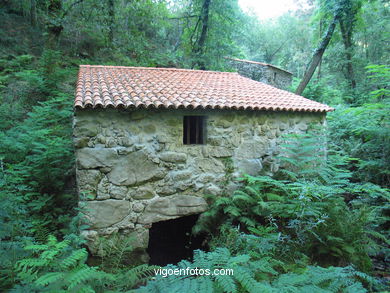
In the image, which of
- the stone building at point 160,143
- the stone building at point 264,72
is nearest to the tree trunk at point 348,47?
the stone building at point 264,72

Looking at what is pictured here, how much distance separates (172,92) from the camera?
512 cm

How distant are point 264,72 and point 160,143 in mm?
11227

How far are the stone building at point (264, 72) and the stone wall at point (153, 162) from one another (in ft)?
30.9

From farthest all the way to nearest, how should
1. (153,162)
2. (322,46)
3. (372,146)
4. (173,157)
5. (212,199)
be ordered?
(322,46), (372,146), (212,199), (173,157), (153,162)

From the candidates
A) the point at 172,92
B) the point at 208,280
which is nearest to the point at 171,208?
the point at 172,92

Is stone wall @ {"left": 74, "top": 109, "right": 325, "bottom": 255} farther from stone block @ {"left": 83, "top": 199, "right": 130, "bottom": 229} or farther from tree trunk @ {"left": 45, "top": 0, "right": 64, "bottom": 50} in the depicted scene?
tree trunk @ {"left": 45, "top": 0, "right": 64, "bottom": 50}

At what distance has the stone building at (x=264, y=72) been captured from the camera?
14.2m

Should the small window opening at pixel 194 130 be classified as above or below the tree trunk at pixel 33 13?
below

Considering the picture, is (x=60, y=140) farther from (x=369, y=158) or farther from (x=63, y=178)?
(x=369, y=158)

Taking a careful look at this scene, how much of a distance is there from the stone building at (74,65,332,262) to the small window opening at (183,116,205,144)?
0.02 m

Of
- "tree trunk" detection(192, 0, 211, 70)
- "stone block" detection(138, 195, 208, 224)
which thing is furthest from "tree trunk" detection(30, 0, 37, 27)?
"stone block" detection(138, 195, 208, 224)

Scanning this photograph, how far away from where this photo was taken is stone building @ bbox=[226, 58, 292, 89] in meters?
14.2

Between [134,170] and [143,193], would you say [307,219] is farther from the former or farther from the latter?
[134,170]

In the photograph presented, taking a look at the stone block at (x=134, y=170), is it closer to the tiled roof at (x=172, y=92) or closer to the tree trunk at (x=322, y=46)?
the tiled roof at (x=172, y=92)
